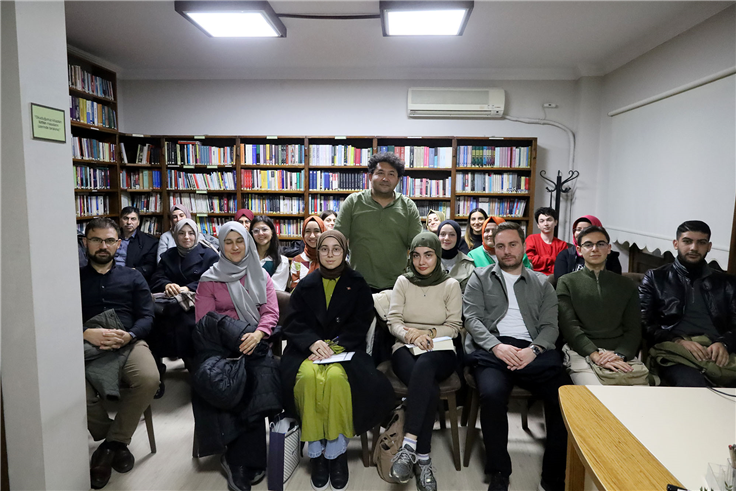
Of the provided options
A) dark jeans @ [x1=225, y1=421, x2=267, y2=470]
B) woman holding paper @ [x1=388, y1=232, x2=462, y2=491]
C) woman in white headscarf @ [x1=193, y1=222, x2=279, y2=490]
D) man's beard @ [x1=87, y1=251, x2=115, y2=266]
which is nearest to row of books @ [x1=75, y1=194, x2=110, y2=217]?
man's beard @ [x1=87, y1=251, x2=115, y2=266]

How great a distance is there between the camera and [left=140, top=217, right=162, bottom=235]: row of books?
5305 mm

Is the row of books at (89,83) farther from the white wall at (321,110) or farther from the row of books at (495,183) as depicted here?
the row of books at (495,183)

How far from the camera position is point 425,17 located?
11.2 ft

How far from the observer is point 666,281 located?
8.05 feet

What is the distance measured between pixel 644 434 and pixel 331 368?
1.33 m

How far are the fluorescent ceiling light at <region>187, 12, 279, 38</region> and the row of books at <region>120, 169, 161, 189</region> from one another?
2.16 m

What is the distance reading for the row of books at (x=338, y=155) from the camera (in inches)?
199

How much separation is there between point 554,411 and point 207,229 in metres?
4.66

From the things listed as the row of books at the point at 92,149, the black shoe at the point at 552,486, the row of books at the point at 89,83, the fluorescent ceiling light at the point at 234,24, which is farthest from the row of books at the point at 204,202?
the black shoe at the point at 552,486

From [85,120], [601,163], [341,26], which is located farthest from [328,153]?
[601,163]

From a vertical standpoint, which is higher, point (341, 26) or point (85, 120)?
point (341, 26)

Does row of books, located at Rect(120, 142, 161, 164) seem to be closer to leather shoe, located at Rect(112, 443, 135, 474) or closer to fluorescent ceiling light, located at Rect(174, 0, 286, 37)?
fluorescent ceiling light, located at Rect(174, 0, 286, 37)

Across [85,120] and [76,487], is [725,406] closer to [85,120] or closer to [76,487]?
[76,487]

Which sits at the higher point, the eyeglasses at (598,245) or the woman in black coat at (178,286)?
the eyeglasses at (598,245)
